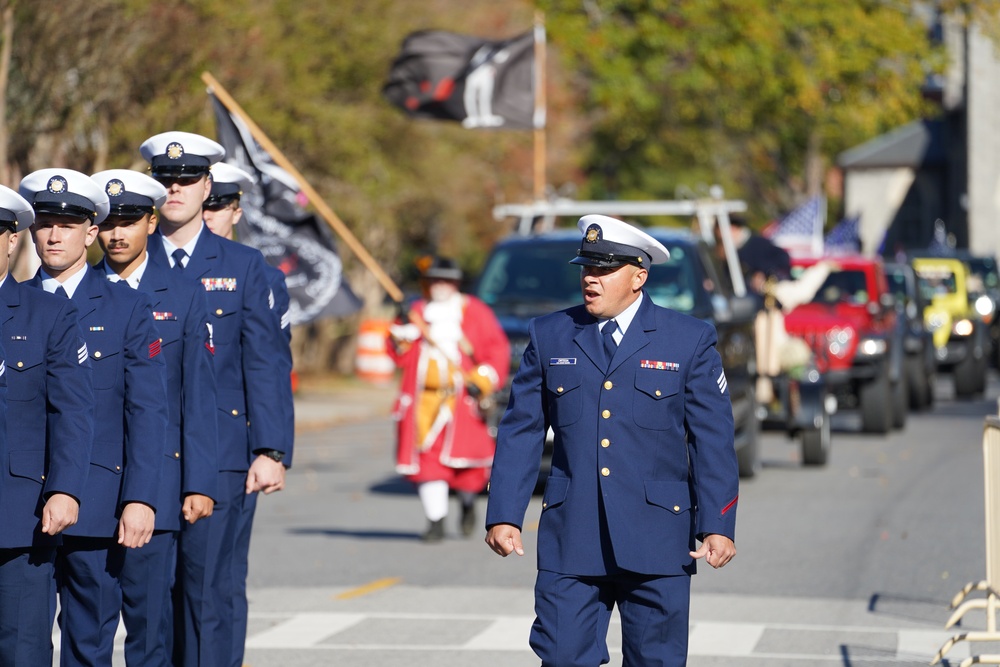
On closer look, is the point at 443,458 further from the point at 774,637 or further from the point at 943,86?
the point at 943,86

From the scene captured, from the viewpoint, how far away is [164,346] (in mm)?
6477

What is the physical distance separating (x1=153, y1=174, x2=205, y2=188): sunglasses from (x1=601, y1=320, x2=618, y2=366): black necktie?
6.58 ft

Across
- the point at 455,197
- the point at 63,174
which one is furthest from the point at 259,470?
the point at 455,197

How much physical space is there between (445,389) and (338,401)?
1655 centimetres

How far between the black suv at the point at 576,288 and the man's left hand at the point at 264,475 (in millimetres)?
7138

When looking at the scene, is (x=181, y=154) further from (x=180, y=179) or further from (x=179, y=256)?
(x=179, y=256)

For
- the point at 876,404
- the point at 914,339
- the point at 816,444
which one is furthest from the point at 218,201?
the point at 914,339

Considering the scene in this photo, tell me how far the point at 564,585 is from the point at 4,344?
6.15 ft

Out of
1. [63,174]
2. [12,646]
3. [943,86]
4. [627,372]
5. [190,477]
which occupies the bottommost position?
[12,646]

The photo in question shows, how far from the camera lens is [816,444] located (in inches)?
679

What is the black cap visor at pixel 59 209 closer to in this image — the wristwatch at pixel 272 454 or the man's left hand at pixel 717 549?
the wristwatch at pixel 272 454

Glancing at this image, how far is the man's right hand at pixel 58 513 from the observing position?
5.46 metres

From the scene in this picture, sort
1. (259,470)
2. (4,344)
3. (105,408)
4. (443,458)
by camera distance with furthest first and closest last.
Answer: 1. (443,458)
2. (259,470)
3. (105,408)
4. (4,344)

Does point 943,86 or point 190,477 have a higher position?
point 943,86
